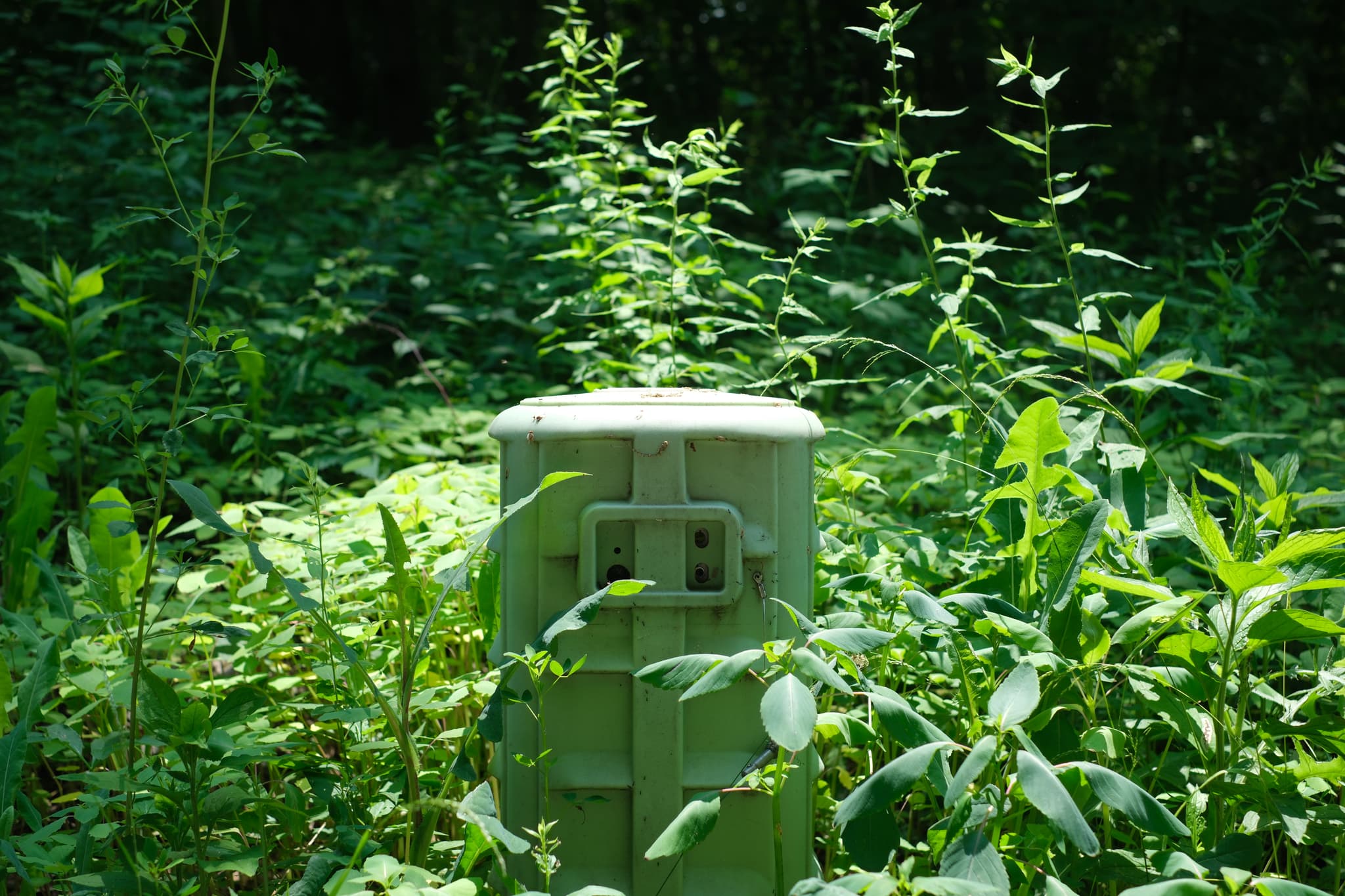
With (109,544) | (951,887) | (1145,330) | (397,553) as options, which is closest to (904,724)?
(951,887)

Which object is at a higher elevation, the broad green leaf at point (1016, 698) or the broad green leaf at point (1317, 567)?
the broad green leaf at point (1317, 567)

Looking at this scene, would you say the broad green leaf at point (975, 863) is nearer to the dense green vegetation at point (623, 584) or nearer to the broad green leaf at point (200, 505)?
the dense green vegetation at point (623, 584)

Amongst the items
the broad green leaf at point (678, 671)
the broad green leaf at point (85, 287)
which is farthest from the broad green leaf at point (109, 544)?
the broad green leaf at point (678, 671)

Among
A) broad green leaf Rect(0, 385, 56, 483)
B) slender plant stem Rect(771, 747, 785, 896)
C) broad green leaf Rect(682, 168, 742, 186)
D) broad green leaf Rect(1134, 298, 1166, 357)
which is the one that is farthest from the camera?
broad green leaf Rect(0, 385, 56, 483)

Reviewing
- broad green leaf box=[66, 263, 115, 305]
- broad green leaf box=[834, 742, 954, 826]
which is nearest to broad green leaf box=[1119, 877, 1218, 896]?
broad green leaf box=[834, 742, 954, 826]

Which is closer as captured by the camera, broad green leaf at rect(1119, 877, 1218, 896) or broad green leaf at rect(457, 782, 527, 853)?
broad green leaf at rect(1119, 877, 1218, 896)

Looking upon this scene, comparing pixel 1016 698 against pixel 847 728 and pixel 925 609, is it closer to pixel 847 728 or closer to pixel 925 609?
pixel 925 609

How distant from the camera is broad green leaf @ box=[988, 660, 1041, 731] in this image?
1.22m

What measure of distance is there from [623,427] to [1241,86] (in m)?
8.25

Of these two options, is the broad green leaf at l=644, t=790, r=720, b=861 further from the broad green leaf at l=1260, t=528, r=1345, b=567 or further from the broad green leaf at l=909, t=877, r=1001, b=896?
the broad green leaf at l=1260, t=528, r=1345, b=567

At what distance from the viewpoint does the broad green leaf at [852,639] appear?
1.26 meters

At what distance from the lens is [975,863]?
45.8 inches

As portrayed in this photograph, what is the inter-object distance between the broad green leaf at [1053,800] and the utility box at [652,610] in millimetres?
360

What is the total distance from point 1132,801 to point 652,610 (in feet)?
2.14
